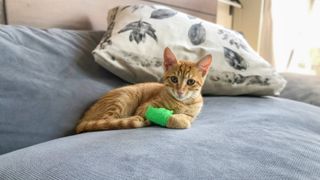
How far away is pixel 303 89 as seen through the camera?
4.44ft

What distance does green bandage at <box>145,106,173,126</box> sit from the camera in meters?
0.80

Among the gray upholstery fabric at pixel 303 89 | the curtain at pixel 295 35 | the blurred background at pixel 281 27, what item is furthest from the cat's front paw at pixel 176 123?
the curtain at pixel 295 35

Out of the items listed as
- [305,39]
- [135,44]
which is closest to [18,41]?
[135,44]

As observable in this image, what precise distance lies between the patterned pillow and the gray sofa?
6cm

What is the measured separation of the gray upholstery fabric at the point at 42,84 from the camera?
780mm

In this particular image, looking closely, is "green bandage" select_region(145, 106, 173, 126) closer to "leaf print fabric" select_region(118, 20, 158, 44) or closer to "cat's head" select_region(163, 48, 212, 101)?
"cat's head" select_region(163, 48, 212, 101)

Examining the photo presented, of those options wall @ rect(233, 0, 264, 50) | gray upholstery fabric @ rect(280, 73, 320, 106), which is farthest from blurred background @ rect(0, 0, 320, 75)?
gray upholstery fabric @ rect(280, 73, 320, 106)

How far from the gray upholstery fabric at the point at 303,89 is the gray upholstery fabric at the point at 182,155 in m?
0.50

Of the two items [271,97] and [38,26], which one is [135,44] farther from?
[271,97]

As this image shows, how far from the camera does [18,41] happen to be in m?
0.90

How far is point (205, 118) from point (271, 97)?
1.43ft

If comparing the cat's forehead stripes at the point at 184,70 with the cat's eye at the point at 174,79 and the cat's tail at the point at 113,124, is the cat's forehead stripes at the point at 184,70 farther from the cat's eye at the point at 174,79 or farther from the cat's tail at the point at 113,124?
the cat's tail at the point at 113,124

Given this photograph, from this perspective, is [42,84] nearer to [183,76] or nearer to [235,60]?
[183,76]

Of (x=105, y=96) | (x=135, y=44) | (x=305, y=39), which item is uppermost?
(x=135, y=44)
